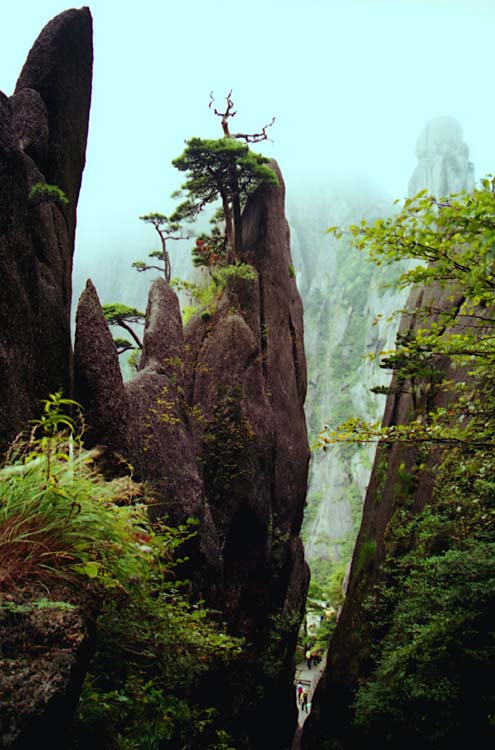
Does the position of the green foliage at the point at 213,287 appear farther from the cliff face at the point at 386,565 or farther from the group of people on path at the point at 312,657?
the group of people on path at the point at 312,657

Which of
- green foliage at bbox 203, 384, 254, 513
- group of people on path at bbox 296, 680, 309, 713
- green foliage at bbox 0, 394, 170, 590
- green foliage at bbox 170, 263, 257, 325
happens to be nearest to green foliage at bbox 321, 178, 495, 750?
green foliage at bbox 0, 394, 170, 590

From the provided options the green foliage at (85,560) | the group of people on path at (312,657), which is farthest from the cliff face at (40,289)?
the group of people on path at (312,657)

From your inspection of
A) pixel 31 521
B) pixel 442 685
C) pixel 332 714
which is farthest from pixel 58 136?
→ pixel 332 714

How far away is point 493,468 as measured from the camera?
533 centimetres

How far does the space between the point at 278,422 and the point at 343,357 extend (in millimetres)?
47280

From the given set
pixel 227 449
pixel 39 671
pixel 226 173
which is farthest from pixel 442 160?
pixel 39 671

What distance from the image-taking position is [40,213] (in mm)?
6434

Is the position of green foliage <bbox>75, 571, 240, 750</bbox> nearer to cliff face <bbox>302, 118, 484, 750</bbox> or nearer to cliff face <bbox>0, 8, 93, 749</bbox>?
cliff face <bbox>0, 8, 93, 749</bbox>

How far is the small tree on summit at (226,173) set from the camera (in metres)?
14.5

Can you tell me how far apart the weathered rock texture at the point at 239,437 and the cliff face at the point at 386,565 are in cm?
191

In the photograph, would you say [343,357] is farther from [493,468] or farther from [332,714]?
[493,468]

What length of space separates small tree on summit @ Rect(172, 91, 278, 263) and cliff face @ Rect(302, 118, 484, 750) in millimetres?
6331

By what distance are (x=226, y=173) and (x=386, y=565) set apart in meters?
12.1

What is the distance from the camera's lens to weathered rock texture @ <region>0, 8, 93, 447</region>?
208 inches
